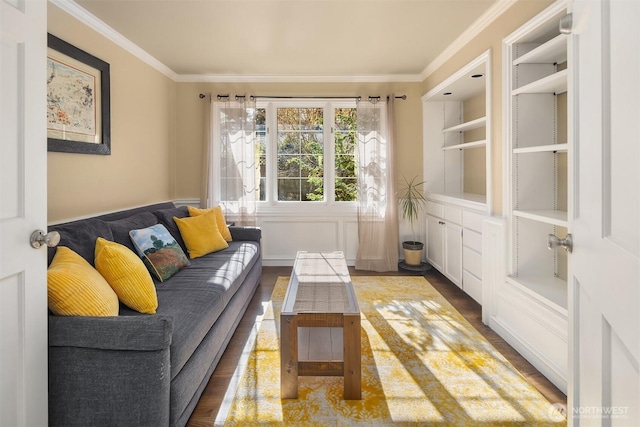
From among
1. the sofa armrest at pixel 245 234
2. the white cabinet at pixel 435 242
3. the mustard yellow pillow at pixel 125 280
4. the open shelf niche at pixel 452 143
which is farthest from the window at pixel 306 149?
the mustard yellow pillow at pixel 125 280

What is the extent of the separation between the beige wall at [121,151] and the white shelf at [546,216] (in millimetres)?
3375

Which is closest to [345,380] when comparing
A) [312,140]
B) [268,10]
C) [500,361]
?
[500,361]

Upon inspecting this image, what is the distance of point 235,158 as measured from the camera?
4805mm

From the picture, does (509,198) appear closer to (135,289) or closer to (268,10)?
(268,10)

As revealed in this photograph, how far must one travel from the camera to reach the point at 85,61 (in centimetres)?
299

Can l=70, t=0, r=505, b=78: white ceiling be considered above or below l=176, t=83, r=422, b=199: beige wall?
above

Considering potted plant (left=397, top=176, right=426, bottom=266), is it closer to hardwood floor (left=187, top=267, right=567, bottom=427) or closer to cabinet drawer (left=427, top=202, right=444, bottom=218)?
cabinet drawer (left=427, top=202, right=444, bottom=218)

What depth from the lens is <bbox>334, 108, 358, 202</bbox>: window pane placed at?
4.98 m

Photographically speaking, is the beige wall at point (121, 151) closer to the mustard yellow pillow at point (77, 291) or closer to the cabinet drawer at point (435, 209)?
the mustard yellow pillow at point (77, 291)

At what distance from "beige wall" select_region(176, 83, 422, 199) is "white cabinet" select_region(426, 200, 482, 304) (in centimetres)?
80

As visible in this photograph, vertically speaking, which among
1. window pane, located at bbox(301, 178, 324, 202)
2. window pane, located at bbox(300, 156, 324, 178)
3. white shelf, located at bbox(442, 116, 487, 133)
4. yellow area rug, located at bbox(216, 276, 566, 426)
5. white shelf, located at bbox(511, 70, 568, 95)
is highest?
white shelf, located at bbox(442, 116, 487, 133)

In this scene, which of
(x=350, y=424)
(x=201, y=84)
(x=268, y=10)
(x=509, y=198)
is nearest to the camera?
(x=350, y=424)

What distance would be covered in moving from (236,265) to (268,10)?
6.91 ft

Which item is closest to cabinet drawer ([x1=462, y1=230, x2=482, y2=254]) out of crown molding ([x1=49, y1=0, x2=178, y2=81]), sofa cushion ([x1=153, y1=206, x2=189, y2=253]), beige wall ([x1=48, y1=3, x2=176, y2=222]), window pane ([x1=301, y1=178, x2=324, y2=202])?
window pane ([x1=301, y1=178, x2=324, y2=202])
